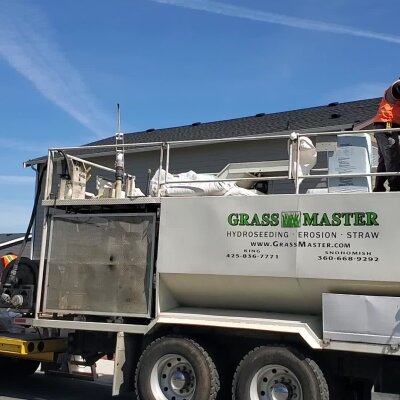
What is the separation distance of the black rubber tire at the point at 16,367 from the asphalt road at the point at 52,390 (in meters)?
0.13

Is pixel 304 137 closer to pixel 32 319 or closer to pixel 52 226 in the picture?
pixel 52 226

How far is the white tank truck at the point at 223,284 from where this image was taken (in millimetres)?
5801

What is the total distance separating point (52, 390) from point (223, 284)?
13.5 feet

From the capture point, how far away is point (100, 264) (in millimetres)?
7262

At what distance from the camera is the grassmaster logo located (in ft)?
20.1

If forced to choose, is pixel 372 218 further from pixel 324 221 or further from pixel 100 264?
pixel 100 264

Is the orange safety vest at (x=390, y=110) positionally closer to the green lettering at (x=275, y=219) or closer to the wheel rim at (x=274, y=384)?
the green lettering at (x=275, y=219)

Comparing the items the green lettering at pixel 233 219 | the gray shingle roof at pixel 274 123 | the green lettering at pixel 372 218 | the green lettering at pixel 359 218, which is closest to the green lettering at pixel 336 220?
the green lettering at pixel 359 218

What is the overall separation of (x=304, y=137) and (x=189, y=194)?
1.53 m

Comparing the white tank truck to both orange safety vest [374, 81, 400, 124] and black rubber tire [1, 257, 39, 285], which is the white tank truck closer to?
black rubber tire [1, 257, 39, 285]

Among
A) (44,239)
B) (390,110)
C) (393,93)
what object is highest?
(393,93)

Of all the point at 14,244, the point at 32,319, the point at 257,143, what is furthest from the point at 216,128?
the point at 14,244

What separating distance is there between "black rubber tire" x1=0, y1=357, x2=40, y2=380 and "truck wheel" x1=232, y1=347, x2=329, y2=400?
13.9ft

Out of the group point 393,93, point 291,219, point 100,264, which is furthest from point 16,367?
point 393,93
